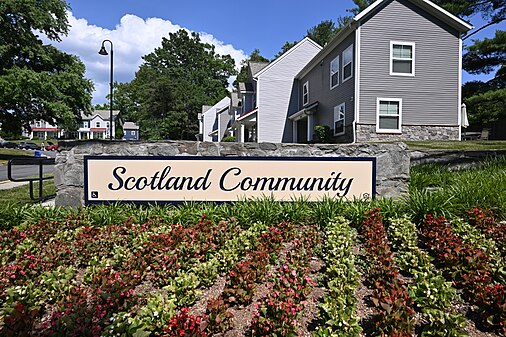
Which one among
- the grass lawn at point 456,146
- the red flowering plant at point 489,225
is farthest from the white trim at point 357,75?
the red flowering plant at point 489,225

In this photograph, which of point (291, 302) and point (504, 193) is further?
point (504, 193)

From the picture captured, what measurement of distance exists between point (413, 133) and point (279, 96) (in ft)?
33.2

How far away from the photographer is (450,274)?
305cm

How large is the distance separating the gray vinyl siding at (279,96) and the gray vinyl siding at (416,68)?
27.7 feet

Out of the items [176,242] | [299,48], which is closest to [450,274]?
[176,242]

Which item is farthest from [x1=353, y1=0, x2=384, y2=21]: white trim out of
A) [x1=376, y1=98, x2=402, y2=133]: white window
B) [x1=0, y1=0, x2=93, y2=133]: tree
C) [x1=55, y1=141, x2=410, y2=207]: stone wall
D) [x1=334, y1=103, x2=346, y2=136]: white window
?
[x1=0, y1=0, x2=93, y2=133]: tree

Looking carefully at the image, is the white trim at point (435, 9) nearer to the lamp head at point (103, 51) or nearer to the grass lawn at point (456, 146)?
the grass lawn at point (456, 146)

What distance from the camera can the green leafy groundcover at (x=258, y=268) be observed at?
237 centimetres

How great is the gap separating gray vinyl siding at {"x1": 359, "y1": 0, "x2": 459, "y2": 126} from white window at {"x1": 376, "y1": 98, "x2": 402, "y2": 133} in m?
0.20

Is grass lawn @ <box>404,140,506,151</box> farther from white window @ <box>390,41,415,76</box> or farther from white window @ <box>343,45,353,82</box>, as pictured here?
white window @ <box>343,45,353,82</box>

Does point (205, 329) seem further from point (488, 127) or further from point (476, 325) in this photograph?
point (488, 127)

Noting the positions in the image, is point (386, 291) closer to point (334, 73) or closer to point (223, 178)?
point (223, 178)

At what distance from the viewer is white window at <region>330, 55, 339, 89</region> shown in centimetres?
1653

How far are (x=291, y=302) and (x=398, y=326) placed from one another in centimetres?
75
